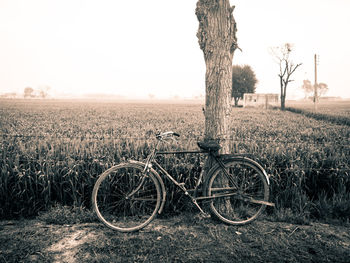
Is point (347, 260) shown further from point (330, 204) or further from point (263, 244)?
point (330, 204)

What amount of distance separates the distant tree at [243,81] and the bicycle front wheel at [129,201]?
→ 197ft

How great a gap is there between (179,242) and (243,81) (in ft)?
208

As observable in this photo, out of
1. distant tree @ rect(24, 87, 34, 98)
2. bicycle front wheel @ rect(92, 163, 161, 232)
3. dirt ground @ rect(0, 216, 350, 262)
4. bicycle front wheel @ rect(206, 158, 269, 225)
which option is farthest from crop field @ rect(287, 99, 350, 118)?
distant tree @ rect(24, 87, 34, 98)

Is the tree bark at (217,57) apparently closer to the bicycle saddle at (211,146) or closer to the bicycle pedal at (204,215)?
the bicycle saddle at (211,146)

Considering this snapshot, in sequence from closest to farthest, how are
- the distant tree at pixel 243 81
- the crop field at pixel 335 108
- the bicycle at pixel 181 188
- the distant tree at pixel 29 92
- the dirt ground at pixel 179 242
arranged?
1. the dirt ground at pixel 179 242
2. the bicycle at pixel 181 188
3. the crop field at pixel 335 108
4. the distant tree at pixel 29 92
5. the distant tree at pixel 243 81

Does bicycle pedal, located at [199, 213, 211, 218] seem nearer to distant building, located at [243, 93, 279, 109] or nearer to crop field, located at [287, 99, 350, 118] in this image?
crop field, located at [287, 99, 350, 118]

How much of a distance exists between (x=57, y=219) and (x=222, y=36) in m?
3.51

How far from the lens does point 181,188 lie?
340 cm

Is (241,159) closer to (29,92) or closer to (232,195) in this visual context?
(232,195)

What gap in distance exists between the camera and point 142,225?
3250 mm

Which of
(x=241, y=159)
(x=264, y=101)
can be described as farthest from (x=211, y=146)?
(x=264, y=101)

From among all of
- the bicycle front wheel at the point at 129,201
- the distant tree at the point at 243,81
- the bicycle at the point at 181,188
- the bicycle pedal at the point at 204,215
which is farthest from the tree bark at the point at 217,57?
the distant tree at the point at 243,81

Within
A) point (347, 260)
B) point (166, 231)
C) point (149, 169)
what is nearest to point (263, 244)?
point (347, 260)

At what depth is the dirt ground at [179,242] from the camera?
8.79ft
